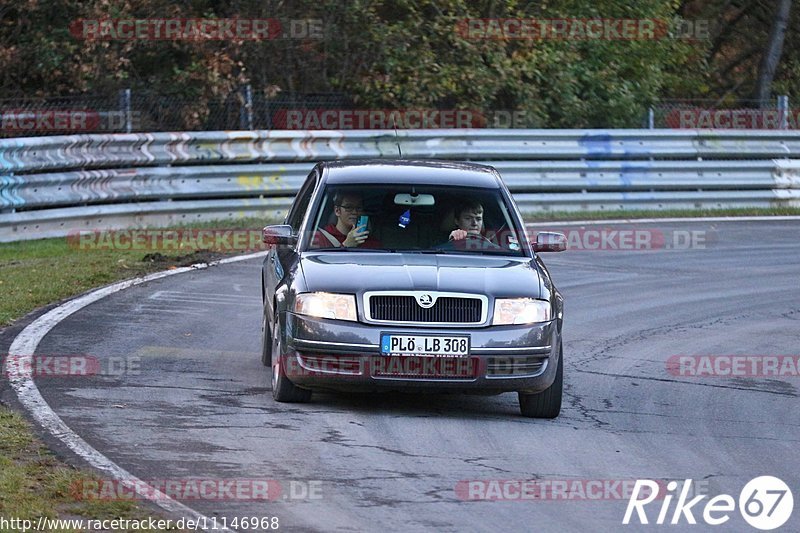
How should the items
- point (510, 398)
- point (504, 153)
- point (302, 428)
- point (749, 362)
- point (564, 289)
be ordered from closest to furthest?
1. point (302, 428)
2. point (510, 398)
3. point (749, 362)
4. point (564, 289)
5. point (504, 153)

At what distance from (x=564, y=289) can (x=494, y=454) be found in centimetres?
733

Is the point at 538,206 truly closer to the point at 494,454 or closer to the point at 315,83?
the point at 315,83

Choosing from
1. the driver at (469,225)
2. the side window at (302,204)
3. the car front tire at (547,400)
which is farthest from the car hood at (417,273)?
the side window at (302,204)

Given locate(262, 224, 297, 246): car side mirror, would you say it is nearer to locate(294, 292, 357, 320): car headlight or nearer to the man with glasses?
the man with glasses

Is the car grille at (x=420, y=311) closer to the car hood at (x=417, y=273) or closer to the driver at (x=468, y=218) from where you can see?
the car hood at (x=417, y=273)

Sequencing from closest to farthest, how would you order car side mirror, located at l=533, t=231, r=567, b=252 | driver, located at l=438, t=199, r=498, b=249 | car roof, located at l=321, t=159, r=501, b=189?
driver, located at l=438, t=199, r=498, b=249 → car side mirror, located at l=533, t=231, r=567, b=252 → car roof, located at l=321, t=159, r=501, b=189

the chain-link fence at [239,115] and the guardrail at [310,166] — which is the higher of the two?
the chain-link fence at [239,115]

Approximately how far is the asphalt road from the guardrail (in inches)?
158

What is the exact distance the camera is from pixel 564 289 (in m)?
15.1

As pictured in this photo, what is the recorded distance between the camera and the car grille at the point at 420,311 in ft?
28.9

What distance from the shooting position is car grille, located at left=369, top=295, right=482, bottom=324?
8.81m

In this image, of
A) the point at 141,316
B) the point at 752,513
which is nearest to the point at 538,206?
the point at 141,316

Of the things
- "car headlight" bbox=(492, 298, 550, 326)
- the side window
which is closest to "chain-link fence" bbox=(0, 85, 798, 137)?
the side window

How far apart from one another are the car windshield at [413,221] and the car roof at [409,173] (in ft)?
0.21
